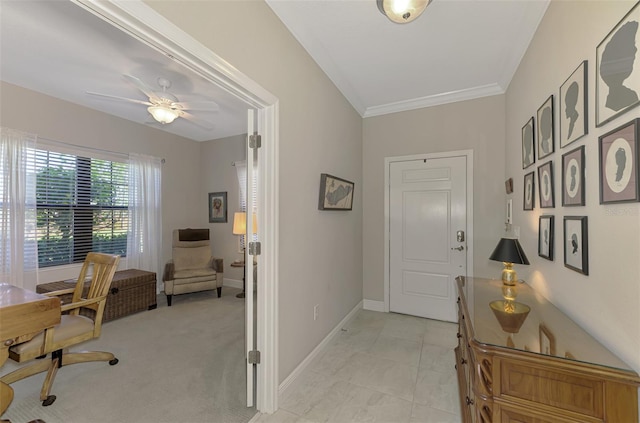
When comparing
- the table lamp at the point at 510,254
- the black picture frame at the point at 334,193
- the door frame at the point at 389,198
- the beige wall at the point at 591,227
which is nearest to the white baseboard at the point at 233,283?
the door frame at the point at 389,198

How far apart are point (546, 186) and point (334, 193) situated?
163 cm

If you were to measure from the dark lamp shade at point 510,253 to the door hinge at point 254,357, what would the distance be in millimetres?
1752

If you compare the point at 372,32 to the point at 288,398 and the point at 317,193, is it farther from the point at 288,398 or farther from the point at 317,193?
the point at 288,398

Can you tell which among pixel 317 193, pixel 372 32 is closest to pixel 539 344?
pixel 317 193

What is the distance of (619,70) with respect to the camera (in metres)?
1.04

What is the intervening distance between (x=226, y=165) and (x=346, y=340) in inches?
145

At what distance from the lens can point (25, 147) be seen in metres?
2.98

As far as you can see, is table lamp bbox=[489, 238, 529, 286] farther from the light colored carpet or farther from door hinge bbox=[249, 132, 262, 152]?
the light colored carpet

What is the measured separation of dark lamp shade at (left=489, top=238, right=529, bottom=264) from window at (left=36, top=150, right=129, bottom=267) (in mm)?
4829

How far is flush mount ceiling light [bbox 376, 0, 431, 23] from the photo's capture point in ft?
4.89

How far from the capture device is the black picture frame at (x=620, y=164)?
95 centimetres

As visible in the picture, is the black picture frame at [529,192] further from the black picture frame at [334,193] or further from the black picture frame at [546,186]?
the black picture frame at [334,193]

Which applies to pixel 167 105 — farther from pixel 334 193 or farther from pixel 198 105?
pixel 334 193

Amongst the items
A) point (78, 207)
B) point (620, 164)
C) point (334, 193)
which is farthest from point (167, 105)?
point (620, 164)
